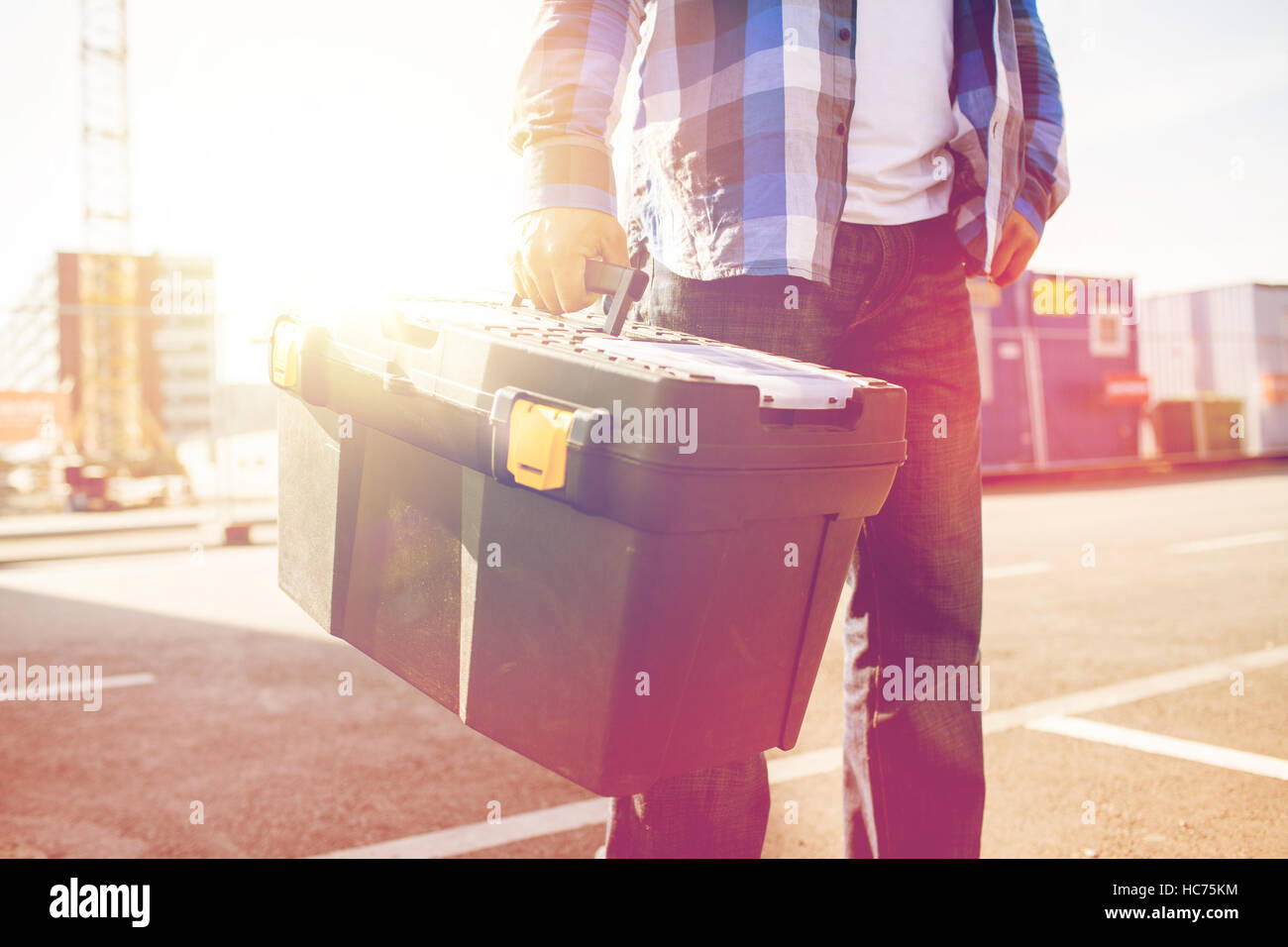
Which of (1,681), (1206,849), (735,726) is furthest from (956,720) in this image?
(1,681)

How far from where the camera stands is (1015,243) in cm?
143

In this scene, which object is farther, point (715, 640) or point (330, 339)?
point (330, 339)

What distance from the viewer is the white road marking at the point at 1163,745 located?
257 centimetres

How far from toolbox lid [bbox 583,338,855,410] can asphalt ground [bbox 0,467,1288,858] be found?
141 cm

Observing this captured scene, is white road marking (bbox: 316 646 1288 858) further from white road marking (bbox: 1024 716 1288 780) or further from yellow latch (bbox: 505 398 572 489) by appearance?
yellow latch (bbox: 505 398 572 489)

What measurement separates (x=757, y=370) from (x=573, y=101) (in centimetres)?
54

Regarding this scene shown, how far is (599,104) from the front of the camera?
1.26 m

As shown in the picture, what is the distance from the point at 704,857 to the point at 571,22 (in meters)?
1.15

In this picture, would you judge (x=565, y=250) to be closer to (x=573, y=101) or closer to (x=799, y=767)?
(x=573, y=101)

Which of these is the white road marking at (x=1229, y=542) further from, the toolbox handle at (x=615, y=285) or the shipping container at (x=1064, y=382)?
the shipping container at (x=1064, y=382)

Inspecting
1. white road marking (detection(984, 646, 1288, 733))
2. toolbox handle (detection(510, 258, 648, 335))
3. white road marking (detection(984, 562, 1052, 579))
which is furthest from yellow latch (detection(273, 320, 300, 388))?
white road marking (detection(984, 562, 1052, 579))

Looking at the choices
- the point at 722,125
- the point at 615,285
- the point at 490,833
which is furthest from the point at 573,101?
the point at 490,833
